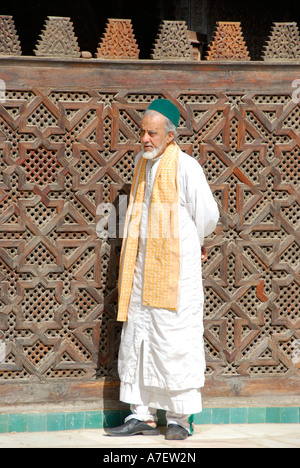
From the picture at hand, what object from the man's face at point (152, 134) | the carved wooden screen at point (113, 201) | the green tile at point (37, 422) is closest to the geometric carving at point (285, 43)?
the carved wooden screen at point (113, 201)

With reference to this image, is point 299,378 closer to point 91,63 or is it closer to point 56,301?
point 56,301

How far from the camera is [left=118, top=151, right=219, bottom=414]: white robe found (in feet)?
Result: 13.9

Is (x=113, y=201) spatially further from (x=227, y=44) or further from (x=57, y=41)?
(x=227, y=44)

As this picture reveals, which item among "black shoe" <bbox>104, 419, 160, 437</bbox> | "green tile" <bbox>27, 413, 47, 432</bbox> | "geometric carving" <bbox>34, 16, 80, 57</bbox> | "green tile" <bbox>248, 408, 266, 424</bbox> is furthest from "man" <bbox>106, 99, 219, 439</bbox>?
"geometric carving" <bbox>34, 16, 80, 57</bbox>

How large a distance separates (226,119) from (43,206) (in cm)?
115

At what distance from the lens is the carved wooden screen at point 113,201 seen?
14.6 feet

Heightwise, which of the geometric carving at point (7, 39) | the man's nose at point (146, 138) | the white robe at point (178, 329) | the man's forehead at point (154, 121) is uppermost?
the geometric carving at point (7, 39)

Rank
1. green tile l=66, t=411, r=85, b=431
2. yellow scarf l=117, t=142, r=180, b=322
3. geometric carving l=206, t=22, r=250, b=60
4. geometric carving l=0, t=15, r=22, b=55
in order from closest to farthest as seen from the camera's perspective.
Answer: yellow scarf l=117, t=142, r=180, b=322, geometric carving l=0, t=15, r=22, b=55, green tile l=66, t=411, r=85, b=431, geometric carving l=206, t=22, r=250, b=60

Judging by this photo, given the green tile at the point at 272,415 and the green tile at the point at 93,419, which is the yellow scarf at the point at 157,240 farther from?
the green tile at the point at 272,415

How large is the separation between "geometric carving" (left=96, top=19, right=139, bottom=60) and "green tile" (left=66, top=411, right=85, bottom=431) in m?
1.99

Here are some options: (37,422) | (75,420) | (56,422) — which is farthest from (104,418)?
(37,422)

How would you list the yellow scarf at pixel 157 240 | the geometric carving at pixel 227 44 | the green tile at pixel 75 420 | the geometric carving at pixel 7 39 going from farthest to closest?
the geometric carving at pixel 227 44 < the green tile at pixel 75 420 < the geometric carving at pixel 7 39 < the yellow scarf at pixel 157 240

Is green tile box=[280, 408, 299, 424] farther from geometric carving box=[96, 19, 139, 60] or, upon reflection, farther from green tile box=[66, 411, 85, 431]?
geometric carving box=[96, 19, 139, 60]

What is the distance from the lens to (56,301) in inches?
178
